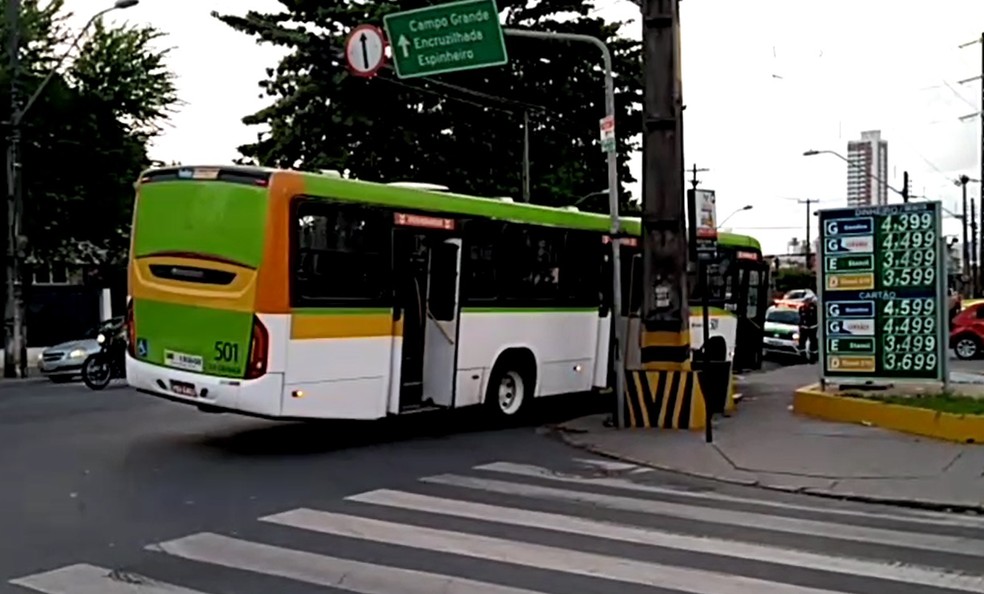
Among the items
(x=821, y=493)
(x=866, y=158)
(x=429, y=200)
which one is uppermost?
(x=866, y=158)

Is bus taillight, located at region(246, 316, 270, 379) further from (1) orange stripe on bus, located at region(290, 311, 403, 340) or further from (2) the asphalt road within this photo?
(2) the asphalt road

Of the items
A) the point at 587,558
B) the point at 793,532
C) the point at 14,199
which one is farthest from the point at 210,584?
the point at 14,199

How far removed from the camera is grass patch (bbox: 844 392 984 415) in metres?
13.4

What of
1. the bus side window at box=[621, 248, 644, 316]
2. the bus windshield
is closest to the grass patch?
the bus side window at box=[621, 248, 644, 316]

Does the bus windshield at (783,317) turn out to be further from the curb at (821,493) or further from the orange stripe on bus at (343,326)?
the orange stripe on bus at (343,326)

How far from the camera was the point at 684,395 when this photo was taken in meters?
14.4

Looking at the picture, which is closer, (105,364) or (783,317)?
(105,364)

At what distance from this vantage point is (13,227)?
27.5 metres

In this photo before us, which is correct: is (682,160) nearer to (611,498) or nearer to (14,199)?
(611,498)

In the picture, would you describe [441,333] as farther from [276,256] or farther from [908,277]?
[908,277]

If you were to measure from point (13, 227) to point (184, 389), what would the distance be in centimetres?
1762

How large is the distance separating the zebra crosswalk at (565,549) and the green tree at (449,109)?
22.0m

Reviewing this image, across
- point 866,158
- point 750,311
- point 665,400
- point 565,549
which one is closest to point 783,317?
point 750,311

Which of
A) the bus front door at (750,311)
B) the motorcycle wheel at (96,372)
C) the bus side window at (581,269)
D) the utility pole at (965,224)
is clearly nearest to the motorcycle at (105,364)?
the motorcycle wheel at (96,372)
